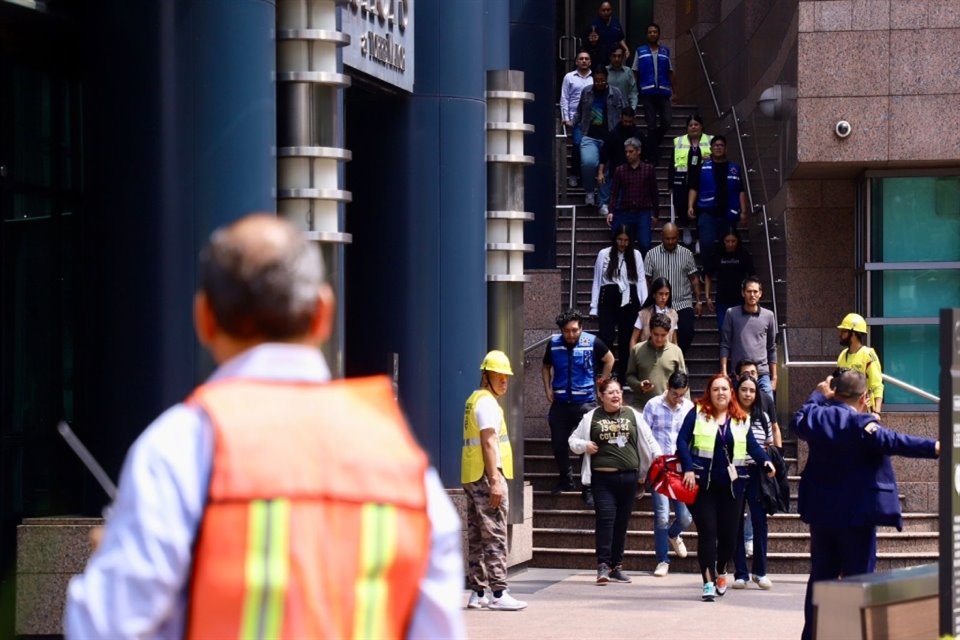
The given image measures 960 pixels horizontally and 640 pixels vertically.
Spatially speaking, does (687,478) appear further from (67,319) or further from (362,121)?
(67,319)

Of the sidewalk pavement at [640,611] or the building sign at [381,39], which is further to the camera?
the building sign at [381,39]

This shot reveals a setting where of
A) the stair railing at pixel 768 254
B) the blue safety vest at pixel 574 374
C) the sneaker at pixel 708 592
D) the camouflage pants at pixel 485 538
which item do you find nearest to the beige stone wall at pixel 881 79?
the stair railing at pixel 768 254

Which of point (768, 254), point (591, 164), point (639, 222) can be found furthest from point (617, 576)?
point (591, 164)

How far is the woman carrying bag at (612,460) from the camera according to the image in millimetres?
14750

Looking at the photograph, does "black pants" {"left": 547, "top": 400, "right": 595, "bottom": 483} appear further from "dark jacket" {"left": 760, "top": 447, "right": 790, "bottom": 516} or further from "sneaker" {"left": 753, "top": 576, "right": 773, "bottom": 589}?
"sneaker" {"left": 753, "top": 576, "right": 773, "bottom": 589}

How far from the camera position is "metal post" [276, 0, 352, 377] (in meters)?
11.1

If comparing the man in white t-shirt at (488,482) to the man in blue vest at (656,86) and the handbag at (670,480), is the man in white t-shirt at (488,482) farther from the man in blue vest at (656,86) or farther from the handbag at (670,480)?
the man in blue vest at (656,86)

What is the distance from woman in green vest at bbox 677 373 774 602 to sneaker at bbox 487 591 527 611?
1.59 meters

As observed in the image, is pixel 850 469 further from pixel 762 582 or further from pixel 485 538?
pixel 762 582

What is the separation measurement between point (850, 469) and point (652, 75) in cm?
1496

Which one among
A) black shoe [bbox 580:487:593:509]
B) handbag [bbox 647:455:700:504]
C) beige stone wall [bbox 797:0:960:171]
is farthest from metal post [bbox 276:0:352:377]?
beige stone wall [bbox 797:0:960:171]

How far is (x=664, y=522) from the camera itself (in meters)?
15.4

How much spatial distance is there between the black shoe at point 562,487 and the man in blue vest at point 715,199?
4.66 meters

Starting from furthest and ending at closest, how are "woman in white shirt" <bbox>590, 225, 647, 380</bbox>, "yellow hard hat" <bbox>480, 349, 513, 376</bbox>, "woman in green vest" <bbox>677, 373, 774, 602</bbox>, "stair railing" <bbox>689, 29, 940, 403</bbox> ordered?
"woman in white shirt" <bbox>590, 225, 647, 380</bbox>, "stair railing" <bbox>689, 29, 940, 403</bbox>, "woman in green vest" <bbox>677, 373, 774, 602</bbox>, "yellow hard hat" <bbox>480, 349, 513, 376</bbox>
